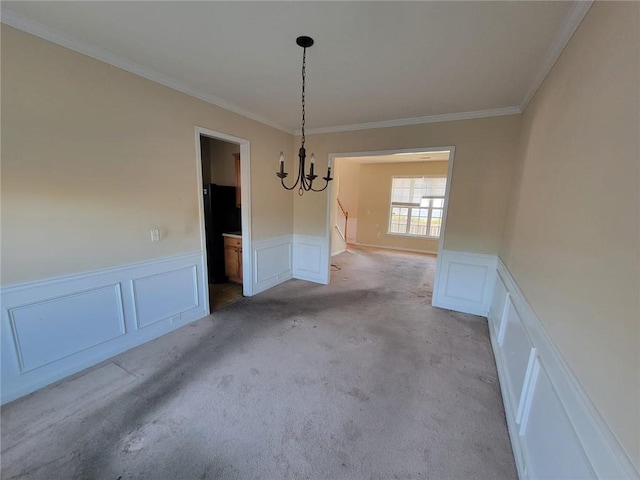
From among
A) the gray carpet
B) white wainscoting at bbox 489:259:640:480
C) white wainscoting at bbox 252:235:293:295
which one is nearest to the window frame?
white wainscoting at bbox 252:235:293:295

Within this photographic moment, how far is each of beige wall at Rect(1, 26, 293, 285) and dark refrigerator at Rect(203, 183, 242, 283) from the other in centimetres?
110

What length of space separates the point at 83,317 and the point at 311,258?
3069 mm

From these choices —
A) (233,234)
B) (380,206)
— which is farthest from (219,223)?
(380,206)

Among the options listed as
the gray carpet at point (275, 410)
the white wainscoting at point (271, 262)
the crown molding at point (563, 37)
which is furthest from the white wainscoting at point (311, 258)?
the crown molding at point (563, 37)

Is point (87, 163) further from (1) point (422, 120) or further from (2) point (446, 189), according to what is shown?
(2) point (446, 189)

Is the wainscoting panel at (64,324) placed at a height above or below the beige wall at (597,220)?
below

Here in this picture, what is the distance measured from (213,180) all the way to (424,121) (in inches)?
140

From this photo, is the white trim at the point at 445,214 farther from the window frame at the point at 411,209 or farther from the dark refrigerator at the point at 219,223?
the window frame at the point at 411,209

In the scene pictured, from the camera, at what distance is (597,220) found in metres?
1.02

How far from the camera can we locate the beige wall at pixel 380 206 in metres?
7.31

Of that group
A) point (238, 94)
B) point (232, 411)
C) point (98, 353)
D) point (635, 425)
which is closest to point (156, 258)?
point (98, 353)

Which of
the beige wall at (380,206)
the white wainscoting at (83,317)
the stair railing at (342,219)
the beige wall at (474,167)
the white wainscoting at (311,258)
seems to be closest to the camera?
the white wainscoting at (83,317)

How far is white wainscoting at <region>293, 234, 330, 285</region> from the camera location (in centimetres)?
446

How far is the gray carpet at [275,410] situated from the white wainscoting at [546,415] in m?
0.20
